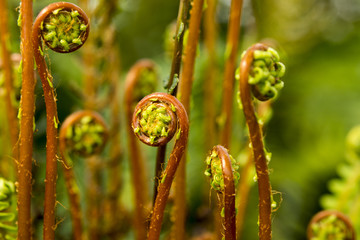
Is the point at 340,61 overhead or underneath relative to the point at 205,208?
overhead

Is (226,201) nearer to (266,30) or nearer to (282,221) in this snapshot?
(282,221)

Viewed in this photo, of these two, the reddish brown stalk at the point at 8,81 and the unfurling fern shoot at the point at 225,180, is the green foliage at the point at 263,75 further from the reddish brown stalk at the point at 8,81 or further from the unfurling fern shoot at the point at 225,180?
the reddish brown stalk at the point at 8,81

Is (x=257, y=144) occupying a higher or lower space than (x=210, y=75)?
lower

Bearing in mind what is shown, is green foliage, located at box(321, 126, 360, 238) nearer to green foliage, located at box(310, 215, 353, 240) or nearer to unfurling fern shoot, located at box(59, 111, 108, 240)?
green foliage, located at box(310, 215, 353, 240)

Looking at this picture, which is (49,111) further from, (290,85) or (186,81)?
(290,85)

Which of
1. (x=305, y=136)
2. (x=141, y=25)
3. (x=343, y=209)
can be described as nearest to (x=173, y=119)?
(x=343, y=209)

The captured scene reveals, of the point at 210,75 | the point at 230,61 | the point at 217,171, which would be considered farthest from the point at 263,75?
the point at 210,75
